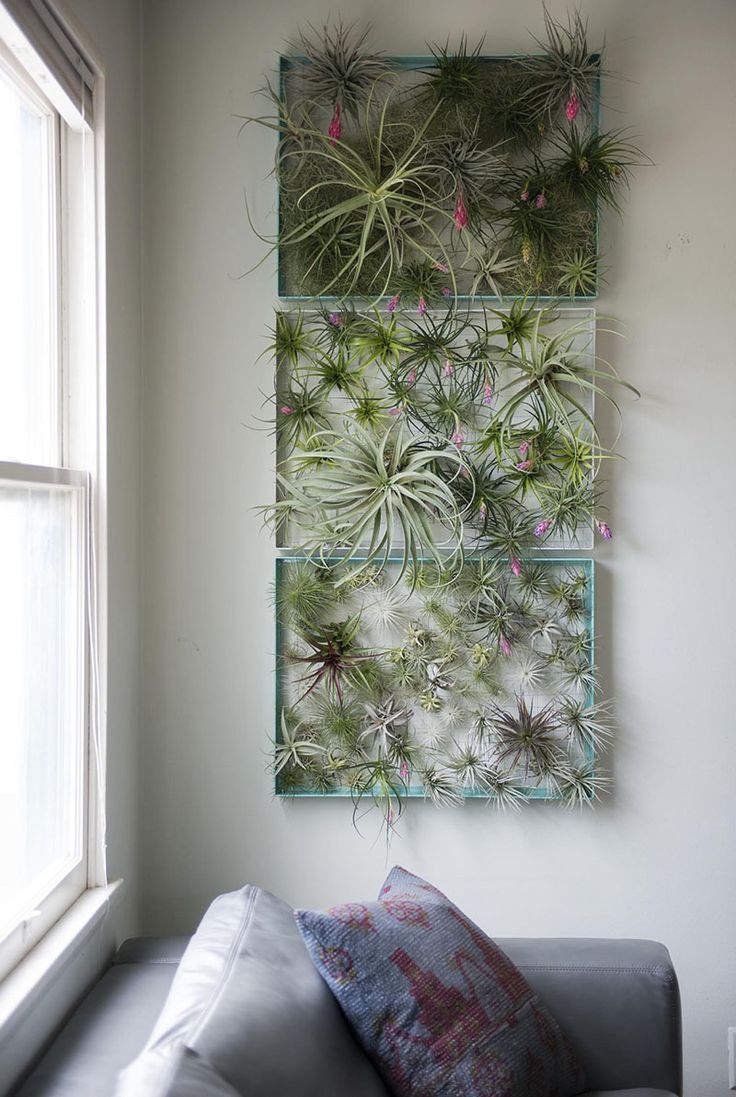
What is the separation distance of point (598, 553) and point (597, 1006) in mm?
956

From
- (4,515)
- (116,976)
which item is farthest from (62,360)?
(116,976)

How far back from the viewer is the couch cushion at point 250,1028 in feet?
3.46

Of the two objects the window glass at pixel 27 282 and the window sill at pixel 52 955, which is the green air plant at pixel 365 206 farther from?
the window sill at pixel 52 955

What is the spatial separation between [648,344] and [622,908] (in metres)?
1.31

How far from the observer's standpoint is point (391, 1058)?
1.35 metres

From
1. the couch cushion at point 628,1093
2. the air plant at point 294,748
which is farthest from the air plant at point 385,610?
the couch cushion at point 628,1093

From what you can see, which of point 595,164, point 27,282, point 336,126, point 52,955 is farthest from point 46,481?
point 595,164

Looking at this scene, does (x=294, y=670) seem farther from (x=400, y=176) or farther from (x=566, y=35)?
(x=566, y=35)

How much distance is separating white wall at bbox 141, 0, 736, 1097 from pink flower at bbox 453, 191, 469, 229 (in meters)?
0.36

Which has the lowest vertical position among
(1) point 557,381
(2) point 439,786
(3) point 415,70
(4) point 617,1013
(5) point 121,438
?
(4) point 617,1013

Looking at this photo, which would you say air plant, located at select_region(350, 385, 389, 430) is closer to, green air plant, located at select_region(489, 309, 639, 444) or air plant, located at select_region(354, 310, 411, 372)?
air plant, located at select_region(354, 310, 411, 372)

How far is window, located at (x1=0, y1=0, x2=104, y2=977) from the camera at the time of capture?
59.0 inches

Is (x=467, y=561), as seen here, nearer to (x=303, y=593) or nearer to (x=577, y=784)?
(x=303, y=593)

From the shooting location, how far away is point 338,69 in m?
2.06
